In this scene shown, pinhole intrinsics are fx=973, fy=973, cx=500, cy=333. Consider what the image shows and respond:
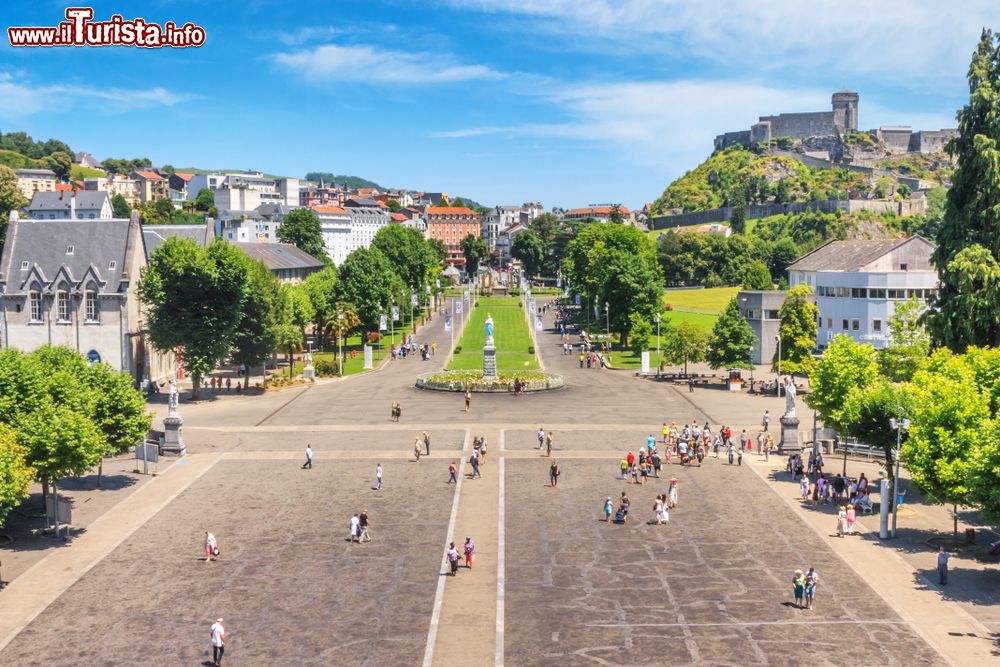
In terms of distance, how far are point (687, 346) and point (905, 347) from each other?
2507 cm

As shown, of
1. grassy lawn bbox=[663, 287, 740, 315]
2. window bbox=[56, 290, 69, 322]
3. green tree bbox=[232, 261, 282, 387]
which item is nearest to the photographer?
green tree bbox=[232, 261, 282, 387]

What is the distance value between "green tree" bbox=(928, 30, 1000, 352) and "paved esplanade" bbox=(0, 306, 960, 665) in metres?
13.4

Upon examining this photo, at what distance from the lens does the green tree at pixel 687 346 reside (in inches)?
3209

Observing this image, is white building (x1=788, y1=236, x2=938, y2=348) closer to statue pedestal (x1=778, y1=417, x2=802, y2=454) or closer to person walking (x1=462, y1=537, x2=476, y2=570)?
statue pedestal (x1=778, y1=417, x2=802, y2=454)

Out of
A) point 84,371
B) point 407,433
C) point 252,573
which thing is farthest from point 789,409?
point 84,371

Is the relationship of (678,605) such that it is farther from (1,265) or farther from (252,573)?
(1,265)

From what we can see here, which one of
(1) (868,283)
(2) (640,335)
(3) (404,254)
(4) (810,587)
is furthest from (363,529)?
(3) (404,254)

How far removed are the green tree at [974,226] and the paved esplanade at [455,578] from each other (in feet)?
44.0

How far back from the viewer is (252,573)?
33875 mm

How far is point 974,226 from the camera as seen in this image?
4997 centimetres

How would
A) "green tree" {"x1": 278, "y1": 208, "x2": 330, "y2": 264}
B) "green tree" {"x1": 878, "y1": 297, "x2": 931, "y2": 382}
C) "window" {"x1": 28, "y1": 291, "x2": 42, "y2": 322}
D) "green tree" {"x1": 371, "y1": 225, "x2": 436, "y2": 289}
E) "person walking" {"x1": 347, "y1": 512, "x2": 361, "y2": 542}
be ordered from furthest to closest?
"green tree" {"x1": 278, "y1": 208, "x2": 330, "y2": 264}
"green tree" {"x1": 371, "y1": 225, "x2": 436, "y2": 289}
"window" {"x1": 28, "y1": 291, "x2": 42, "y2": 322}
"green tree" {"x1": 878, "y1": 297, "x2": 931, "y2": 382}
"person walking" {"x1": 347, "y1": 512, "x2": 361, "y2": 542}

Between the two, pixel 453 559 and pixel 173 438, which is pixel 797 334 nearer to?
pixel 173 438

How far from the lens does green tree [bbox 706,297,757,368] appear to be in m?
78.4

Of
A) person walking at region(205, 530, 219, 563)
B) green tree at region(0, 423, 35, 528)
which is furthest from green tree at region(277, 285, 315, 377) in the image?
person walking at region(205, 530, 219, 563)
